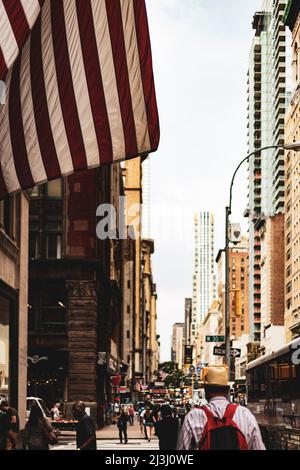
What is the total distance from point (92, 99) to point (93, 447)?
560 centimetres

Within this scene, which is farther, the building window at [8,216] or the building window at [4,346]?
the building window at [8,216]

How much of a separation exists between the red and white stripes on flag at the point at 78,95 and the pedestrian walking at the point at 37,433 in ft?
14.7

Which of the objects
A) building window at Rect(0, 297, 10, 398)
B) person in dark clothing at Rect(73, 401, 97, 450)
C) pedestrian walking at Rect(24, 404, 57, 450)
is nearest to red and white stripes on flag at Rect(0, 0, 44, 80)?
person in dark clothing at Rect(73, 401, 97, 450)

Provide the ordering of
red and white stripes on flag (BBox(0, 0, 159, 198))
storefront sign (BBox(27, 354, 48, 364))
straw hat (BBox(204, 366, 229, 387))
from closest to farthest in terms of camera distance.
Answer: straw hat (BBox(204, 366, 229, 387)) → red and white stripes on flag (BBox(0, 0, 159, 198)) → storefront sign (BBox(27, 354, 48, 364))

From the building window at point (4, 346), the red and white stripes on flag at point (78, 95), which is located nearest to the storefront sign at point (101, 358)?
the building window at point (4, 346)

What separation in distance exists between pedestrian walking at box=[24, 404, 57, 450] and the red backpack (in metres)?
7.47

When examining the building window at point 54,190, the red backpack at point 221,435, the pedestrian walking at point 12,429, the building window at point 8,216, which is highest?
the building window at point 54,190

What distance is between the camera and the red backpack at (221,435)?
25.9 ft

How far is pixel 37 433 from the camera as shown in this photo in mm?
15039

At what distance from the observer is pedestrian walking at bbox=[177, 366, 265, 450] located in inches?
311

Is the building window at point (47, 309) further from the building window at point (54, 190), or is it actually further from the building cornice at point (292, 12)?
the building cornice at point (292, 12)

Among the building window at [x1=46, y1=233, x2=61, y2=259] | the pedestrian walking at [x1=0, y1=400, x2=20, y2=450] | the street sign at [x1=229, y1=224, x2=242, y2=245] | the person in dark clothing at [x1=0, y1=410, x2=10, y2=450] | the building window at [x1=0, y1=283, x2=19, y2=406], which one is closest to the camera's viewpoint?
the pedestrian walking at [x1=0, y1=400, x2=20, y2=450]

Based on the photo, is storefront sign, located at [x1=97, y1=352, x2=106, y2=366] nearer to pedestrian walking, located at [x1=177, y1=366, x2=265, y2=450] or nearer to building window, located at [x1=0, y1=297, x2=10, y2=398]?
building window, located at [x1=0, y1=297, x2=10, y2=398]

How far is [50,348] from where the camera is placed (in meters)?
57.8
